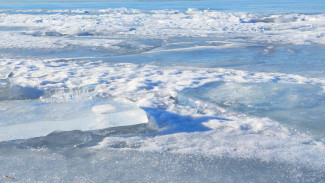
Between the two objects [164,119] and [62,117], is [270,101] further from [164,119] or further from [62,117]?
[62,117]

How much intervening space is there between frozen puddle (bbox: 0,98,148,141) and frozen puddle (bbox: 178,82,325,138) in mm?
795

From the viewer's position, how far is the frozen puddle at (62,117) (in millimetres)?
2779

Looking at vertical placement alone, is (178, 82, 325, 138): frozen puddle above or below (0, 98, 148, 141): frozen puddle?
below

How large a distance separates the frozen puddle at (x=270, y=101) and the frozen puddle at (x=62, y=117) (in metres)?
0.80

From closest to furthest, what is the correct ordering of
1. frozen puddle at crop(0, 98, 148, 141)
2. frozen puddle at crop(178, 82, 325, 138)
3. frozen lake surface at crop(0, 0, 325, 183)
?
frozen lake surface at crop(0, 0, 325, 183)
frozen puddle at crop(0, 98, 148, 141)
frozen puddle at crop(178, 82, 325, 138)

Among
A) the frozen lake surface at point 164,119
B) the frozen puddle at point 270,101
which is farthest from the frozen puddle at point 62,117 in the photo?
the frozen puddle at point 270,101

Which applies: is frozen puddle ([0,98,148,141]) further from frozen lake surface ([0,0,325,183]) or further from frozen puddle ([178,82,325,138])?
frozen puddle ([178,82,325,138])

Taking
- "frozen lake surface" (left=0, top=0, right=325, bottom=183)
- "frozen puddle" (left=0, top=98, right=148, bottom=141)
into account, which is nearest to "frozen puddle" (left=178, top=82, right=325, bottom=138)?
"frozen lake surface" (left=0, top=0, right=325, bottom=183)

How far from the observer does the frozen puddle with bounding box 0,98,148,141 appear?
2779 millimetres

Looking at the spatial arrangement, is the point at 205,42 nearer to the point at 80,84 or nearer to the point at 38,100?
the point at 80,84

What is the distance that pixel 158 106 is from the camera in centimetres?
354

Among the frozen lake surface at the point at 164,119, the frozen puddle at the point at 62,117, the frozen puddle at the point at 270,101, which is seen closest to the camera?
the frozen lake surface at the point at 164,119

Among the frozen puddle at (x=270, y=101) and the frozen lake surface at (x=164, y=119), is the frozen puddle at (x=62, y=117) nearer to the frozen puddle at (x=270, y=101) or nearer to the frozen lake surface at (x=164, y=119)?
the frozen lake surface at (x=164, y=119)

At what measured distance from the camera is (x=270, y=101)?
12.1ft
